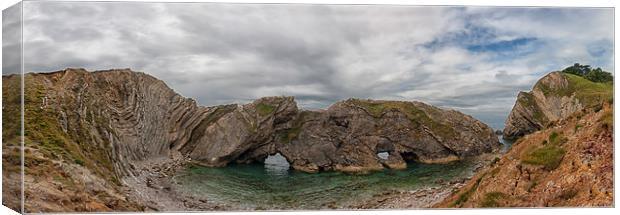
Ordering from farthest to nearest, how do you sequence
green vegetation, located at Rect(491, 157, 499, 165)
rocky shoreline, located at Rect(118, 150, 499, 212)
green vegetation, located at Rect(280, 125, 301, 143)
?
green vegetation, located at Rect(280, 125, 301, 143) < green vegetation, located at Rect(491, 157, 499, 165) < rocky shoreline, located at Rect(118, 150, 499, 212)

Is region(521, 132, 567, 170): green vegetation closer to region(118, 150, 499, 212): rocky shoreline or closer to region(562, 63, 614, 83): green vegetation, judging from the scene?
region(118, 150, 499, 212): rocky shoreline

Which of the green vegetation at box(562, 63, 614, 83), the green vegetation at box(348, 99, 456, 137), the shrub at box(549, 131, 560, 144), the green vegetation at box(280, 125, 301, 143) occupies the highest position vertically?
the green vegetation at box(562, 63, 614, 83)

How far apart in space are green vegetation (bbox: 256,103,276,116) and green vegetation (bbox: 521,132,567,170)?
5.76 metres

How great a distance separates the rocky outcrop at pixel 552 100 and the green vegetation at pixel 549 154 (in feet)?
1.64

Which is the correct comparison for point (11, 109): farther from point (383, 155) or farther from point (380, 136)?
point (380, 136)

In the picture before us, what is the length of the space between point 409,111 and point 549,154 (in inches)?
126

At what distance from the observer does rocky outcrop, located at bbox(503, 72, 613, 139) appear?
47.2 ft

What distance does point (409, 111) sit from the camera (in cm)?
1500

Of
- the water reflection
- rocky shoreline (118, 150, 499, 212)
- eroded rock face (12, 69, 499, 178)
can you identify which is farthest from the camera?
the water reflection

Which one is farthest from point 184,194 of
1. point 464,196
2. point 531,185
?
point 531,185

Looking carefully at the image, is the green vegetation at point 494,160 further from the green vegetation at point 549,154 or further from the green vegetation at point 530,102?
the green vegetation at point 530,102

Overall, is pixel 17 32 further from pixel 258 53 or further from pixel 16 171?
pixel 258 53

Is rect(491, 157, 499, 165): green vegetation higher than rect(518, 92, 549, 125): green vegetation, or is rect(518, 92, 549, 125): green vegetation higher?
rect(518, 92, 549, 125): green vegetation

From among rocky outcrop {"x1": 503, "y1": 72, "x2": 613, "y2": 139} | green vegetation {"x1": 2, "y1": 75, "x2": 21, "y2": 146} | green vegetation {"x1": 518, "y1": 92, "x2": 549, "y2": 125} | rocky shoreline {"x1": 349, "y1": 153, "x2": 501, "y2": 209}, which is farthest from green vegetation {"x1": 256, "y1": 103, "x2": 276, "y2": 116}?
green vegetation {"x1": 518, "y1": 92, "x2": 549, "y2": 125}
